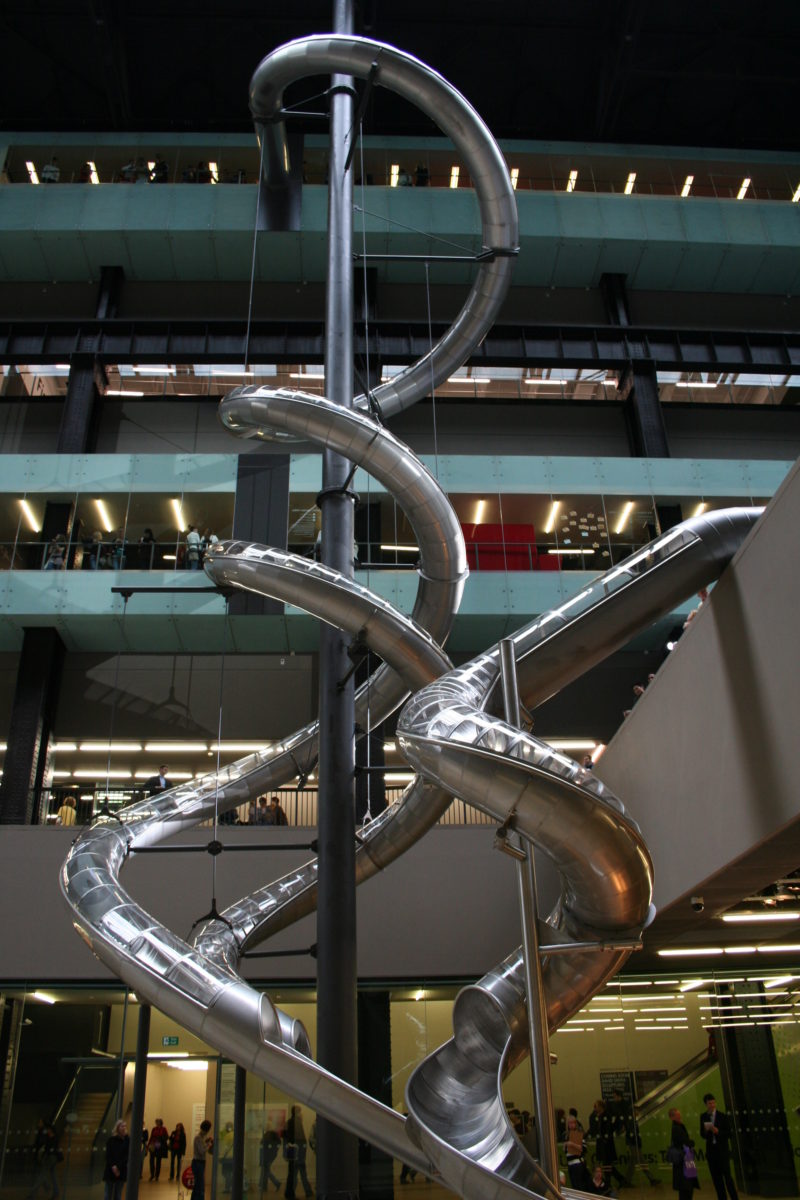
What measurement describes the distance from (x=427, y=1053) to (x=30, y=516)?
16958 millimetres

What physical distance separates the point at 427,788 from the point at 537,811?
451cm

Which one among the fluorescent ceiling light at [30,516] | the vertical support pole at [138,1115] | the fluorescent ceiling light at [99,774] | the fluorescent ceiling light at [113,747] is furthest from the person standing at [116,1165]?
the fluorescent ceiling light at [30,516]

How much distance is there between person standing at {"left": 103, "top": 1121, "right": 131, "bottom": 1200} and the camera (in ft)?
46.3

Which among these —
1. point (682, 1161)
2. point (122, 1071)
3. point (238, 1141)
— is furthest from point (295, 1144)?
point (682, 1161)

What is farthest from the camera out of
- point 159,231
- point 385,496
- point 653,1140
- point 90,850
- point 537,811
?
point 159,231

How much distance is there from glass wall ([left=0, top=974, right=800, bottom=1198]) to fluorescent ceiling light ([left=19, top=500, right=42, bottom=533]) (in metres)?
12.5

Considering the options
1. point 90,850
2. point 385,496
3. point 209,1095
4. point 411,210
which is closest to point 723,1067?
point 209,1095

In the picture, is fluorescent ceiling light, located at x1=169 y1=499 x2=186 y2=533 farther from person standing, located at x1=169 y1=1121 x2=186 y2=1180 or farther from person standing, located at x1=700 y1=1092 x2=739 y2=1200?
person standing, located at x1=700 y1=1092 x2=739 y2=1200

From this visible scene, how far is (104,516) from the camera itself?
24781 millimetres

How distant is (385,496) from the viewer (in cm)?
2478

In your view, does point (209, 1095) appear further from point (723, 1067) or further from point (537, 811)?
point (537, 811)

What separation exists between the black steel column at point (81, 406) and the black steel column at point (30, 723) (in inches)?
231

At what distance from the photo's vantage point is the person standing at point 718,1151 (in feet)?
45.3

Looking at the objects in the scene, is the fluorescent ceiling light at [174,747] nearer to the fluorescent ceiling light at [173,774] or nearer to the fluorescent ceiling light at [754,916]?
the fluorescent ceiling light at [173,774]
